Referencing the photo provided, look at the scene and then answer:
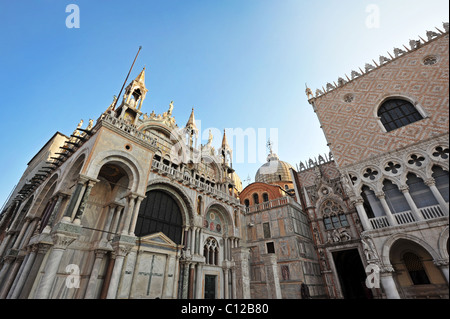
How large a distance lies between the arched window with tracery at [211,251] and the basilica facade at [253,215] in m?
0.08

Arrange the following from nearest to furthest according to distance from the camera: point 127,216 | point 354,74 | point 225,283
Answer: point 127,216
point 225,283
point 354,74

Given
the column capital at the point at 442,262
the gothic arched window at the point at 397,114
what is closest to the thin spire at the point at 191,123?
the gothic arched window at the point at 397,114

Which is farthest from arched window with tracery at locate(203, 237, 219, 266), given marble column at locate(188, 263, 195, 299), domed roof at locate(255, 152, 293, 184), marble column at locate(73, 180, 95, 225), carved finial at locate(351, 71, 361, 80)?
carved finial at locate(351, 71, 361, 80)

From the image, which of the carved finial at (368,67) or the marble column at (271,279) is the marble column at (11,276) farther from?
the carved finial at (368,67)

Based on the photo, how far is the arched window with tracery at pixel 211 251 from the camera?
15523 mm

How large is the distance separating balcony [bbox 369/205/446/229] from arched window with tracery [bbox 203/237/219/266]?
1115cm

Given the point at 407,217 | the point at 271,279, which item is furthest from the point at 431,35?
the point at 271,279

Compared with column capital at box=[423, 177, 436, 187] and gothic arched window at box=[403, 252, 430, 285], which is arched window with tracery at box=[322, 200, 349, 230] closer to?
gothic arched window at box=[403, 252, 430, 285]

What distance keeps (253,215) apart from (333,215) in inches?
283

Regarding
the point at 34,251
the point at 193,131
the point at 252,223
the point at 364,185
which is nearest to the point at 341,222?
the point at 364,185

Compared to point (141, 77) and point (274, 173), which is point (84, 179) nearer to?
point (141, 77)

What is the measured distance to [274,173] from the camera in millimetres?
32375

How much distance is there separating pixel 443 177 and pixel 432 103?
14.5 ft
